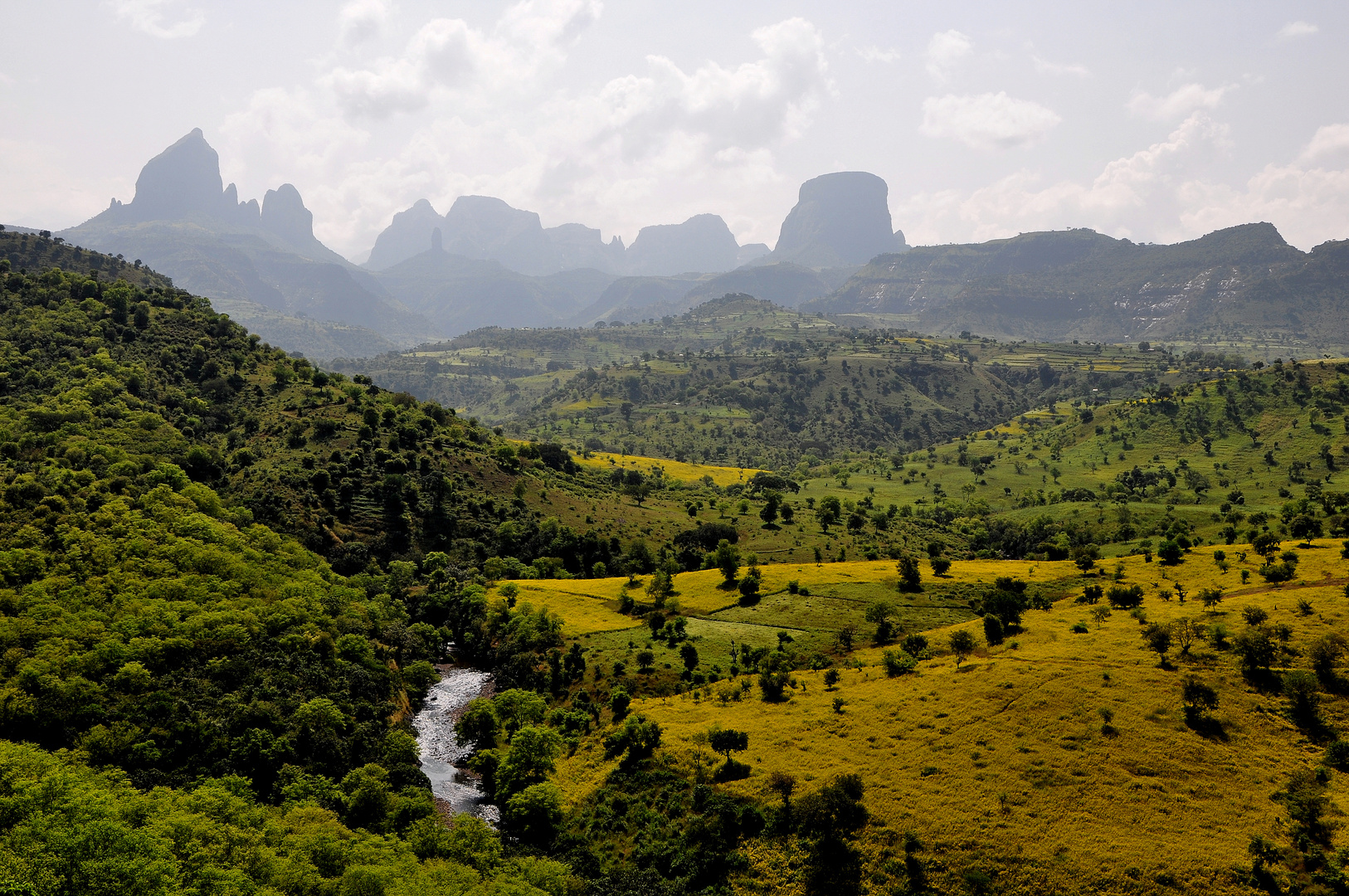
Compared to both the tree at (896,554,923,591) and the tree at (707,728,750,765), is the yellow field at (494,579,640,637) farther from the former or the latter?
the tree at (896,554,923,591)

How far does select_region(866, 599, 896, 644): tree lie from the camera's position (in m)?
92.6

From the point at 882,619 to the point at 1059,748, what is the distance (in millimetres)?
32556

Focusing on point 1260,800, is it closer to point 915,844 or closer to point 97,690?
point 915,844

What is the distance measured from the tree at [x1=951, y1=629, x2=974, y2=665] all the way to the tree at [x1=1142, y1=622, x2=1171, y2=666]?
17149 mm

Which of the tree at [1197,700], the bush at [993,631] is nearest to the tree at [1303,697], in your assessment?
the tree at [1197,700]

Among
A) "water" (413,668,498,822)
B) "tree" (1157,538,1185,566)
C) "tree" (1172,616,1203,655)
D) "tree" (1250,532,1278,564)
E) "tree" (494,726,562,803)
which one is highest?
"tree" (1250,532,1278,564)

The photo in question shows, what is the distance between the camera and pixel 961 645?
3167 inches

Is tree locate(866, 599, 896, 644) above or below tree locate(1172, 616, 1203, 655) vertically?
below

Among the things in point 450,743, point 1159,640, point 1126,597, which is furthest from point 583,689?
point 1126,597

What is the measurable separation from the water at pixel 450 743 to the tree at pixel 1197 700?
66.3m

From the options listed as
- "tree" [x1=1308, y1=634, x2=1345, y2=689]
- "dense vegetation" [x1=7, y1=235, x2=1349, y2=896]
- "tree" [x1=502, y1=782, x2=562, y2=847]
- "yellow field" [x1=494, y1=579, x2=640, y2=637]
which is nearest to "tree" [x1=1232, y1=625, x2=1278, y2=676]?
"dense vegetation" [x1=7, y1=235, x2=1349, y2=896]

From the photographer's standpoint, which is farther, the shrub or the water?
the shrub

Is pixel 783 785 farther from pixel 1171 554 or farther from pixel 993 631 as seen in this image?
pixel 1171 554

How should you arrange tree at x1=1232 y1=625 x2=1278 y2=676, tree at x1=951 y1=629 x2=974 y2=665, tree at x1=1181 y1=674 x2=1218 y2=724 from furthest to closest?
tree at x1=951 y1=629 x2=974 y2=665, tree at x1=1232 y1=625 x2=1278 y2=676, tree at x1=1181 y1=674 x2=1218 y2=724
